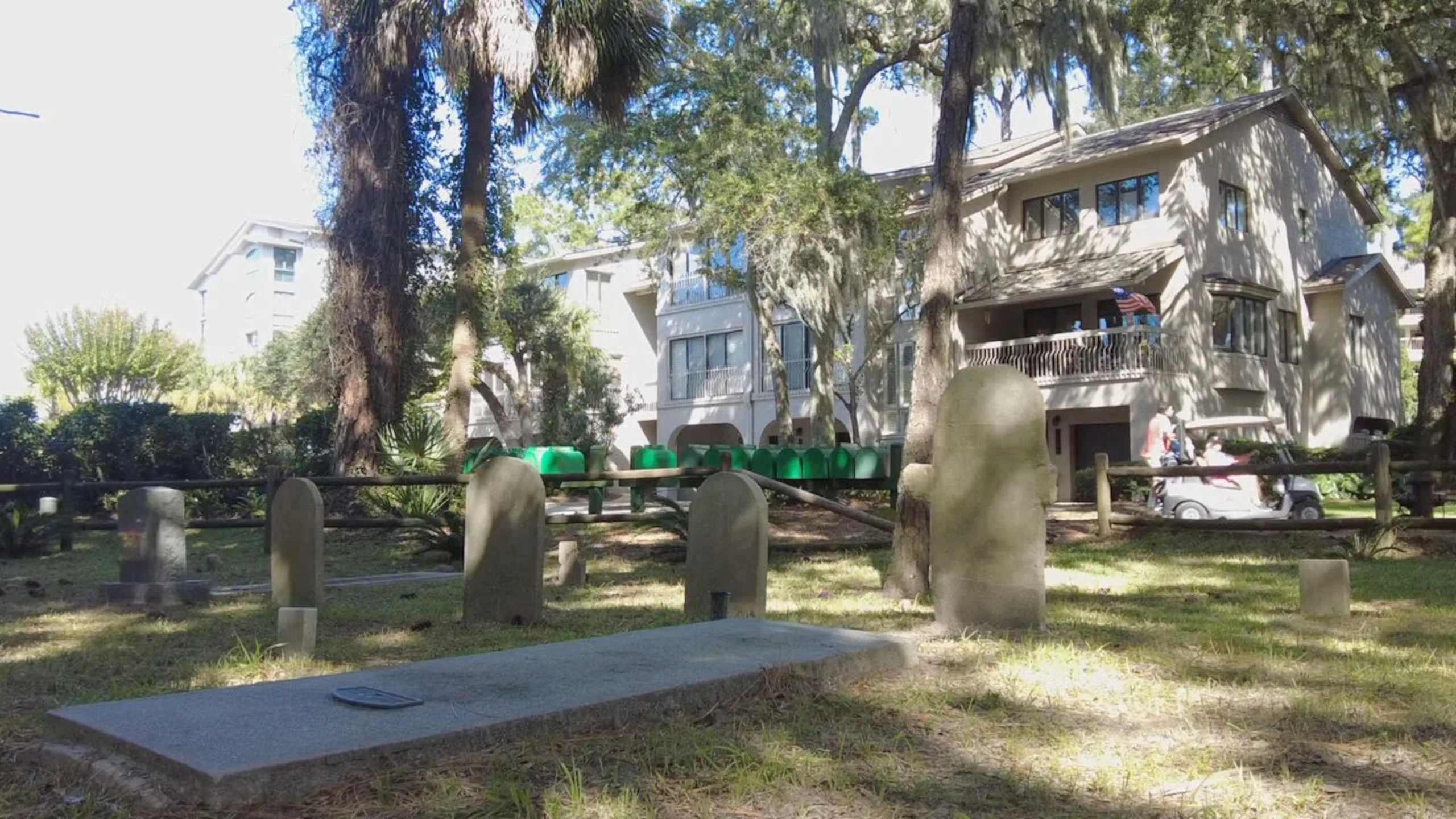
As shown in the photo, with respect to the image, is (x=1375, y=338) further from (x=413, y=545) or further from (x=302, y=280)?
(x=302, y=280)

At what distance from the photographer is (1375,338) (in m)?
31.9

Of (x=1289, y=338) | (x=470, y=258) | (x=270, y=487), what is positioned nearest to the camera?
(x=270, y=487)

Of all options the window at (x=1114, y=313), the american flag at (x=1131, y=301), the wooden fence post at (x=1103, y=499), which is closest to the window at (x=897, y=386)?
the window at (x=1114, y=313)

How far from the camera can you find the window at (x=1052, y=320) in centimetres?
3012

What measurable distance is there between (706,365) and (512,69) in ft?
71.4

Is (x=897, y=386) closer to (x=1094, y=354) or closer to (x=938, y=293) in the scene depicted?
(x=1094, y=354)

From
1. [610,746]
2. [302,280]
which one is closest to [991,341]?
[610,746]

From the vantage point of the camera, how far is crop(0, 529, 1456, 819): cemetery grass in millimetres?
3939

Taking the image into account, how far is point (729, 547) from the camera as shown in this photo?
8.57 m

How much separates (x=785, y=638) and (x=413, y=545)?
34.2ft

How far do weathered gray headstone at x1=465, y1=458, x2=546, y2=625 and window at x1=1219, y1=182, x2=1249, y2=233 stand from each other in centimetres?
2468

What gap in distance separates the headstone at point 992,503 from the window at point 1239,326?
22.9 metres

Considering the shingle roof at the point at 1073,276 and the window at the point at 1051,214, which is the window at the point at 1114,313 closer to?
the shingle roof at the point at 1073,276

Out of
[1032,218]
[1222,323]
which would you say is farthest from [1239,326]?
[1032,218]
